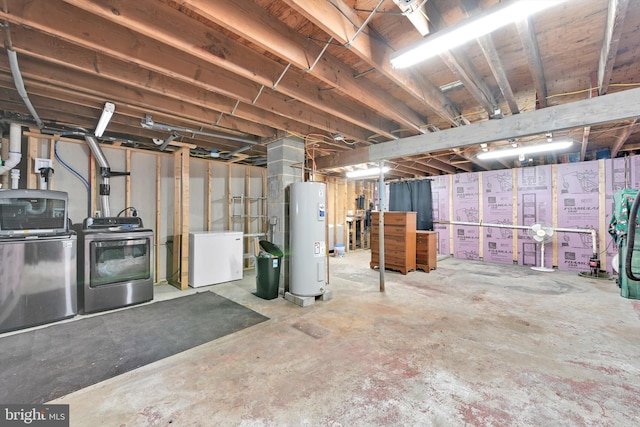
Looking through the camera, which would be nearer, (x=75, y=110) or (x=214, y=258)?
(x=75, y=110)

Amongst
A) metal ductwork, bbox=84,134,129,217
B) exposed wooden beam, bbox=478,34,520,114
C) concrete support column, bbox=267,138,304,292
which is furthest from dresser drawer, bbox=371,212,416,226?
metal ductwork, bbox=84,134,129,217

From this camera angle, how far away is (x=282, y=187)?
3.99 metres

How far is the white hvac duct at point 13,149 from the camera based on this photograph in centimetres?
324

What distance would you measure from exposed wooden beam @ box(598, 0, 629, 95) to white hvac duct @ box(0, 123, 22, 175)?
5893mm

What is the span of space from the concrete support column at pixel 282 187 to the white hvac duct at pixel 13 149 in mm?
3145

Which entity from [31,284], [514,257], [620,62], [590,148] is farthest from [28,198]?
[590,148]

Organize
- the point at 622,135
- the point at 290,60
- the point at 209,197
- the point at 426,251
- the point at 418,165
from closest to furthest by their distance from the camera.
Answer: the point at 290,60 → the point at 622,135 → the point at 209,197 → the point at 426,251 → the point at 418,165

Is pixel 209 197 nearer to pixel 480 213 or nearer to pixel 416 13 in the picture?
pixel 416 13

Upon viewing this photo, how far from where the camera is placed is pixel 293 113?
11.0 feet

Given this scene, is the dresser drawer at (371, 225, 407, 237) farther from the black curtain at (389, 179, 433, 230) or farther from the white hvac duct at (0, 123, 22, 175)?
the white hvac duct at (0, 123, 22, 175)

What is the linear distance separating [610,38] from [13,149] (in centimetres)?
613

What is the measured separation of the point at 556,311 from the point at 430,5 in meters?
3.94

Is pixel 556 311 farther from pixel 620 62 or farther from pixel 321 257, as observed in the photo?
pixel 321 257

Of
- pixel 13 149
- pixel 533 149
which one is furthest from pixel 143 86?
pixel 533 149
